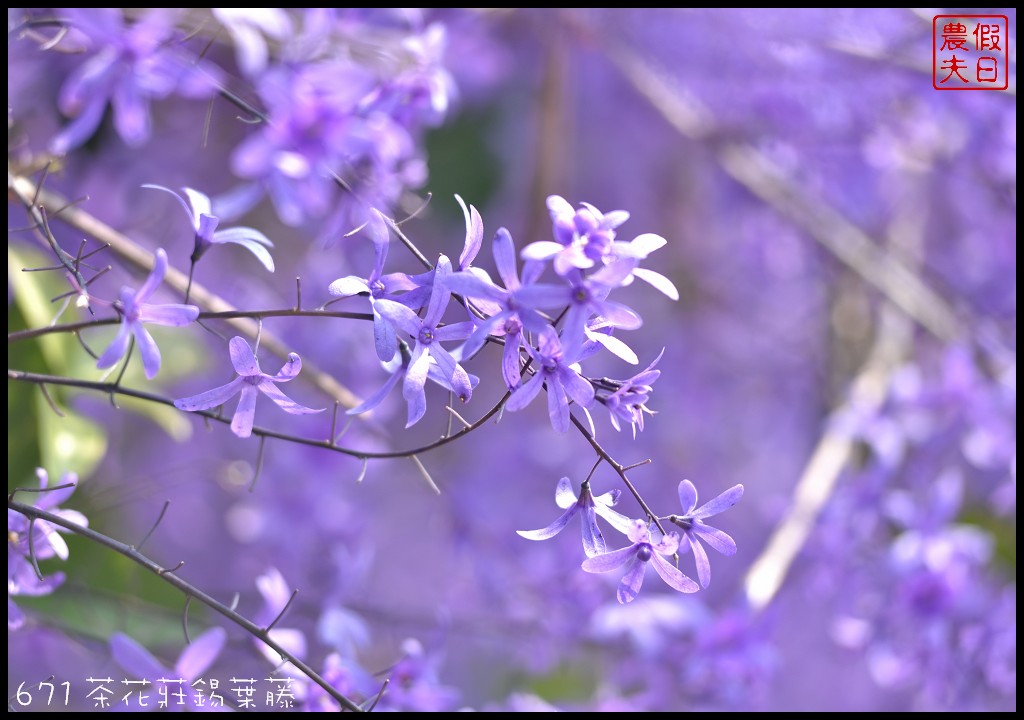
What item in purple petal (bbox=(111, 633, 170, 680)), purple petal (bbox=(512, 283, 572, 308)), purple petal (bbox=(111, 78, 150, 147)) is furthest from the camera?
purple petal (bbox=(111, 78, 150, 147))

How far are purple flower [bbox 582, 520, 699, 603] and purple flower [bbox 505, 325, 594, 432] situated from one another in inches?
2.4

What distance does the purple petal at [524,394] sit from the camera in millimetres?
369

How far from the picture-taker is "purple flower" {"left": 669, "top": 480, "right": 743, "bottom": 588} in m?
0.39

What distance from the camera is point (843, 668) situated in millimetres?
1587

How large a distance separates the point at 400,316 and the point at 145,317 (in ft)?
0.35

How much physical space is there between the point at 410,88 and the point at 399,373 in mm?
282

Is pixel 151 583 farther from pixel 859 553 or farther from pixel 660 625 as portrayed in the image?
pixel 859 553

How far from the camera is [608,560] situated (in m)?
0.40

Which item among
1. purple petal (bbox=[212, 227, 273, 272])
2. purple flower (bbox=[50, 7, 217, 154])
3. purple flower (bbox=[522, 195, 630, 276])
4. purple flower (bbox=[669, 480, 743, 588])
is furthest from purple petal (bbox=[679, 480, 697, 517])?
purple flower (bbox=[50, 7, 217, 154])

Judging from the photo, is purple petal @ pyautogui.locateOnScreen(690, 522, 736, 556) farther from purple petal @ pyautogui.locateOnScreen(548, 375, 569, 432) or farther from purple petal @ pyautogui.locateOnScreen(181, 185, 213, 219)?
purple petal @ pyautogui.locateOnScreen(181, 185, 213, 219)

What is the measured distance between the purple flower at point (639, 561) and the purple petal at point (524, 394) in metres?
0.08

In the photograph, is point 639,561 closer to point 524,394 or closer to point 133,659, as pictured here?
point 524,394

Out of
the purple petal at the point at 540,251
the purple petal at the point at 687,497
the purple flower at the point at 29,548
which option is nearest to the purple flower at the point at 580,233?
the purple petal at the point at 540,251

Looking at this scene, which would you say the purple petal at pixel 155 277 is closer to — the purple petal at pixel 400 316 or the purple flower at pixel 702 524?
the purple petal at pixel 400 316
